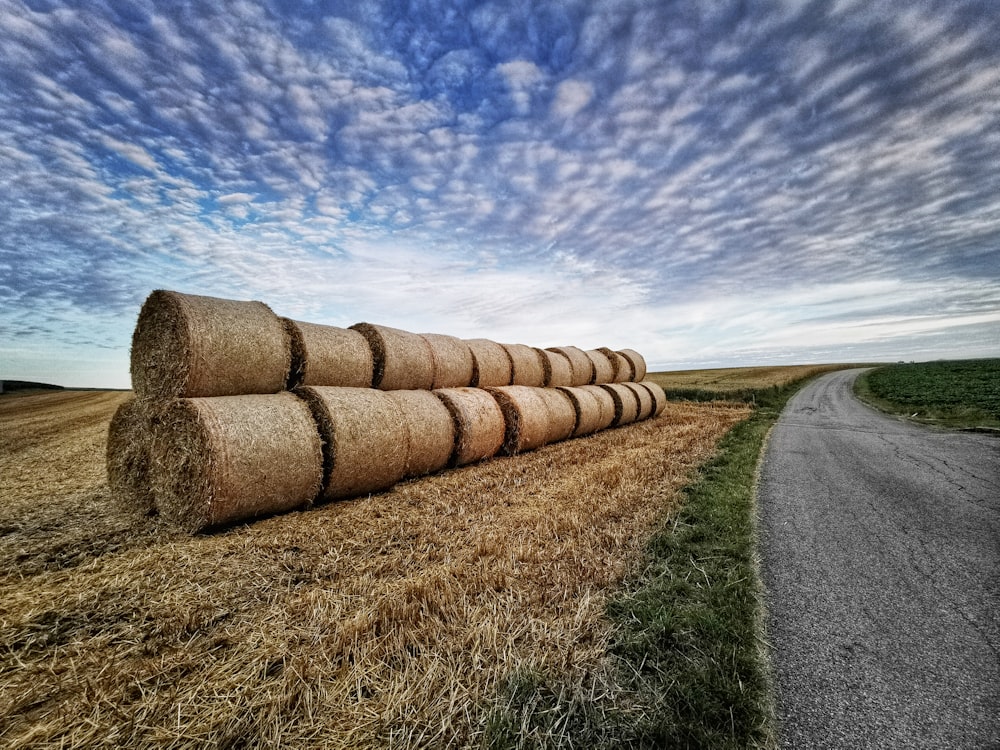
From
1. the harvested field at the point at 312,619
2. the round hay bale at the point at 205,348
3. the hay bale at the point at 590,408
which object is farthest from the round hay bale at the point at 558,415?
the round hay bale at the point at 205,348

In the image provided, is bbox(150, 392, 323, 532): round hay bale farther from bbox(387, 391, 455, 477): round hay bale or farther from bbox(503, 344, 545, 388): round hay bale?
bbox(503, 344, 545, 388): round hay bale

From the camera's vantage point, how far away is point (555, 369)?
12328 mm

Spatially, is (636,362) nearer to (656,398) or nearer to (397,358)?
(656,398)

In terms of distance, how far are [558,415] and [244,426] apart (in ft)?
22.6

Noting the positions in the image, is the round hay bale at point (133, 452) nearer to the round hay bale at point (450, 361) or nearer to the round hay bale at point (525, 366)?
the round hay bale at point (450, 361)

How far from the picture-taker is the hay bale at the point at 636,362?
57.4 feet

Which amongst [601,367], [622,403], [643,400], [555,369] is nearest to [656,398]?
[643,400]

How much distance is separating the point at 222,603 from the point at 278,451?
2282mm

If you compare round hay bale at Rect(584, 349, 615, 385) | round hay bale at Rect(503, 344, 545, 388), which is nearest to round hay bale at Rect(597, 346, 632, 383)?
round hay bale at Rect(584, 349, 615, 385)

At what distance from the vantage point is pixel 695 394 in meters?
26.2

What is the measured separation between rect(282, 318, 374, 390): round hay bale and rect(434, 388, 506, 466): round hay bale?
61.5 inches

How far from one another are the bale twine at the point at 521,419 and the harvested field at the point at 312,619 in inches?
134

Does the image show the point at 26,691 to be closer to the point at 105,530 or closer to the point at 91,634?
the point at 91,634

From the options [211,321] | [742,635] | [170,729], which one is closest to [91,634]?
[170,729]
